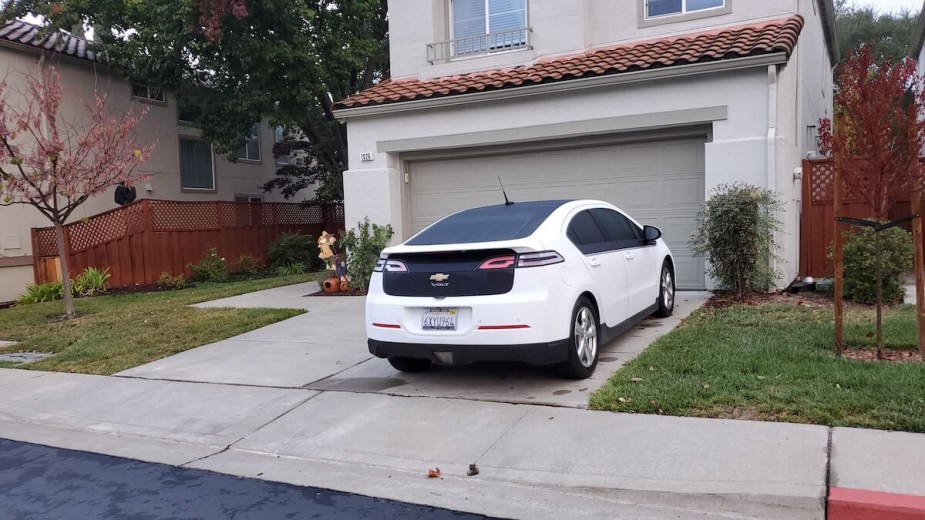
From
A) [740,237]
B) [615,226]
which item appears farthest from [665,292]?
[615,226]

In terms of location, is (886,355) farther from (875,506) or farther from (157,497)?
(157,497)

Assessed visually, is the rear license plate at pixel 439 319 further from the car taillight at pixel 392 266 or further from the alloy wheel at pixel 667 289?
the alloy wheel at pixel 667 289

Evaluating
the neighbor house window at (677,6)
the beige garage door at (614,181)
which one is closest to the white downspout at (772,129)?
the beige garage door at (614,181)

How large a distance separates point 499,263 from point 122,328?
7072mm

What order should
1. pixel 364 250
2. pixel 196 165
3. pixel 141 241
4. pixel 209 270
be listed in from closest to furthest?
pixel 364 250 < pixel 141 241 < pixel 209 270 < pixel 196 165

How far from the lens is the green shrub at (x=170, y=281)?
50.7 ft

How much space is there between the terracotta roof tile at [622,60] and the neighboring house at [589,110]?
0.12 feet

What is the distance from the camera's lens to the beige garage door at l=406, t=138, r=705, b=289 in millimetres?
10641

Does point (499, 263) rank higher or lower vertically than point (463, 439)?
higher

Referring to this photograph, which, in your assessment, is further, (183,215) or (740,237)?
(183,215)

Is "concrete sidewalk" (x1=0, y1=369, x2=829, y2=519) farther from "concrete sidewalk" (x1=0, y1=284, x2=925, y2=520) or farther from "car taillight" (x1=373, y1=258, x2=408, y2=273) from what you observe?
"car taillight" (x1=373, y1=258, x2=408, y2=273)

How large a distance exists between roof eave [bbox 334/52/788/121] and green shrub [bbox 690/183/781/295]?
5.71ft

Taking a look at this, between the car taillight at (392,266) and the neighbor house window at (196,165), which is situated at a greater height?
the neighbor house window at (196,165)

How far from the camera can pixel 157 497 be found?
4.47 metres
